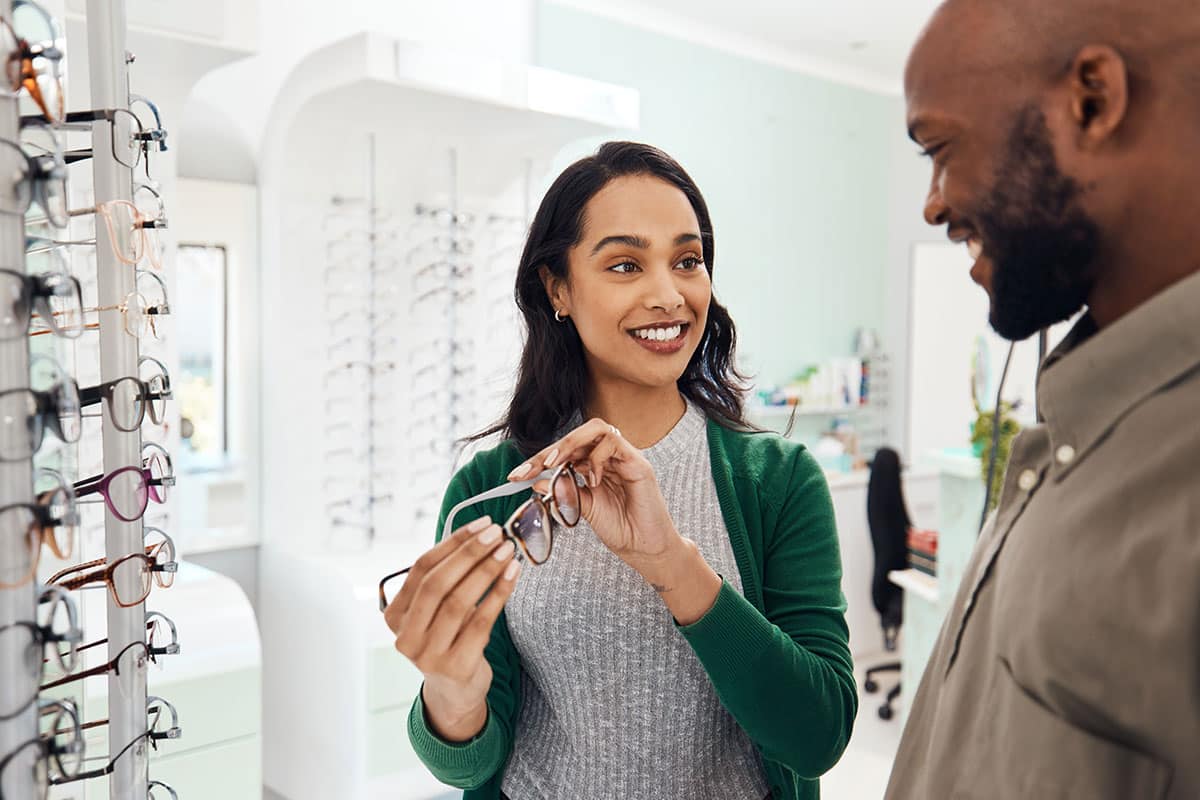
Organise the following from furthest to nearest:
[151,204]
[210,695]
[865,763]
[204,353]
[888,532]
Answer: [888,532]
[865,763]
[204,353]
[210,695]
[151,204]

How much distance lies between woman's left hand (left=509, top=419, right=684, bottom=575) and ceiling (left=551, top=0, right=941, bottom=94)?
12.6 ft

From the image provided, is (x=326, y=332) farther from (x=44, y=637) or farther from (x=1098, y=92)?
(x=1098, y=92)

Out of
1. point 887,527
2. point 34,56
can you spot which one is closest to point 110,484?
point 34,56

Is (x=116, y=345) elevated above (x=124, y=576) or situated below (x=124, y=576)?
above

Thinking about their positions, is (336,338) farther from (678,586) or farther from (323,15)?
(678,586)

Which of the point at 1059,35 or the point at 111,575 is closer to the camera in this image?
the point at 1059,35

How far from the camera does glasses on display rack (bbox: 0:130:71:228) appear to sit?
2.02 feet

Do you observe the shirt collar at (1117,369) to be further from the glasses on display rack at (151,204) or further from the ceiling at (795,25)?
the ceiling at (795,25)

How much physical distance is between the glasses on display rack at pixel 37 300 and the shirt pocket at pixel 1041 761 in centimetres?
64

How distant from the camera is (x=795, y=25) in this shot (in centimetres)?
507

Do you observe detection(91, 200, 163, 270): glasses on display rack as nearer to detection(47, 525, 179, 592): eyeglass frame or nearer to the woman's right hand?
detection(47, 525, 179, 592): eyeglass frame

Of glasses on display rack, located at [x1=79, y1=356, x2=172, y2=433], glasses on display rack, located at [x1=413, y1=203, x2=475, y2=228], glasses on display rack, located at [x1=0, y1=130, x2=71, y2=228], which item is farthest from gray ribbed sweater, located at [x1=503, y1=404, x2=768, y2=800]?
glasses on display rack, located at [x1=413, y1=203, x2=475, y2=228]

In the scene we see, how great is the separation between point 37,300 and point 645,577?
696mm

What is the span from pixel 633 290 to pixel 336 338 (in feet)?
7.86
